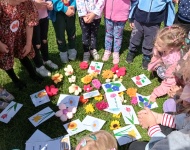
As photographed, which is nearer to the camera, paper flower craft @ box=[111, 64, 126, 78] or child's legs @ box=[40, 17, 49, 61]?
child's legs @ box=[40, 17, 49, 61]

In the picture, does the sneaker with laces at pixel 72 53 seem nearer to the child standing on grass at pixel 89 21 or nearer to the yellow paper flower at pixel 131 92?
the child standing on grass at pixel 89 21

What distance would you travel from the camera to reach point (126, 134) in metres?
3.08

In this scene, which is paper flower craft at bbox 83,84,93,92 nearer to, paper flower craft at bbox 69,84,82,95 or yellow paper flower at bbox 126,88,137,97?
paper flower craft at bbox 69,84,82,95

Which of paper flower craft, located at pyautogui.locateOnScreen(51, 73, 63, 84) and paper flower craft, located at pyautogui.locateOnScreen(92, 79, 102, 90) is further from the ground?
paper flower craft, located at pyautogui.locateOnScreen(51, 73, 63, 84)

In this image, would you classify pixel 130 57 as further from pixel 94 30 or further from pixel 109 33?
pixel 94 30

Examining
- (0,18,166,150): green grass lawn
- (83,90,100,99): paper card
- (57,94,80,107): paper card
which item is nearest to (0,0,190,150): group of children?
(0,18,166,150): green grass lawn

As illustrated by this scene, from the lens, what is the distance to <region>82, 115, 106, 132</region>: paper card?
3.18 m

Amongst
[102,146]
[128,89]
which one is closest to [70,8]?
[128,89]

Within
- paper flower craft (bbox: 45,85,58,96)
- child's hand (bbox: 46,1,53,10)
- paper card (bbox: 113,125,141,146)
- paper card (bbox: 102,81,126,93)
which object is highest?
child's hand (bbox: 46,1,53,10)

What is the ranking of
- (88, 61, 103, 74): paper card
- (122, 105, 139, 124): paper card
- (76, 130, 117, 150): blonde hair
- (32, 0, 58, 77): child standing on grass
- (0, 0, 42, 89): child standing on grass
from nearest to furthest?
(76, 130, 117, 150): blonde hair
(0, 0, 42, 89): child standing on grass
(122, 105, 139, 124): paper card
(32, 0, 58, 77): child standing on grass
(88, 61, 103, 74): paper card

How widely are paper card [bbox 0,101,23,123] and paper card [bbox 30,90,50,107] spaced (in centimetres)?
19

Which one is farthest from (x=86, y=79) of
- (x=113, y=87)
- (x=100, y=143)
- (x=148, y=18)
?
(x=100, y=143)

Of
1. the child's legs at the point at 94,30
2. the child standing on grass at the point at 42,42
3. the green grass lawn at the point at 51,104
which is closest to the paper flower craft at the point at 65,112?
the green grass lawn at the point at 51,104

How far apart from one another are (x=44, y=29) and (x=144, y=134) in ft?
6.26
